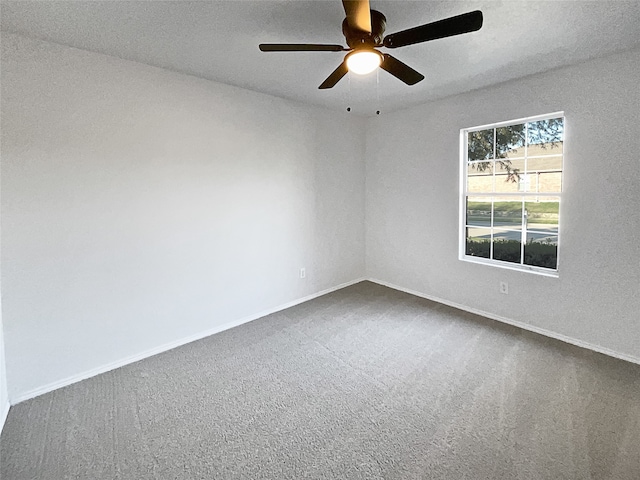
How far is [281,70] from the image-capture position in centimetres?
287

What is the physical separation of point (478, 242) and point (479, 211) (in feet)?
1.17

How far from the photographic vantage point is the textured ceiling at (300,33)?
1916 mm

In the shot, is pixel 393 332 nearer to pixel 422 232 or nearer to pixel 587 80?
pixel 422 232

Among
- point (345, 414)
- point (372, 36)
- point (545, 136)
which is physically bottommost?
Answer: point (345, 414)

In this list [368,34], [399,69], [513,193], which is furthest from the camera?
[513,193]

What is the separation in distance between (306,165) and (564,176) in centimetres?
262

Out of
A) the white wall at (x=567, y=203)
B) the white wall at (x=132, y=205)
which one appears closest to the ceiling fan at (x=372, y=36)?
the white wall at (x=132, y=205)

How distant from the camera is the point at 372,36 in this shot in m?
1.83

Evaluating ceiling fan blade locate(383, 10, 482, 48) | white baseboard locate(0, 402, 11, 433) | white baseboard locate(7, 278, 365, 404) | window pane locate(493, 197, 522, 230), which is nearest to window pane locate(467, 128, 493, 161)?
window pane locate(493, 197, 522, 230)

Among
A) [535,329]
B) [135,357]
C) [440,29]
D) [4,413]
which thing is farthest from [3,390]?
[535,329]

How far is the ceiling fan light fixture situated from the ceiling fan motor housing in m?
0.03

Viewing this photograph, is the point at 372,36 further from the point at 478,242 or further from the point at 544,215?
the point at 478,242

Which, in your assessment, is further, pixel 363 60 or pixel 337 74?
pixel 337 74

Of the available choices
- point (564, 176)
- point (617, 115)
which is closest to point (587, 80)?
point (617, 115)
